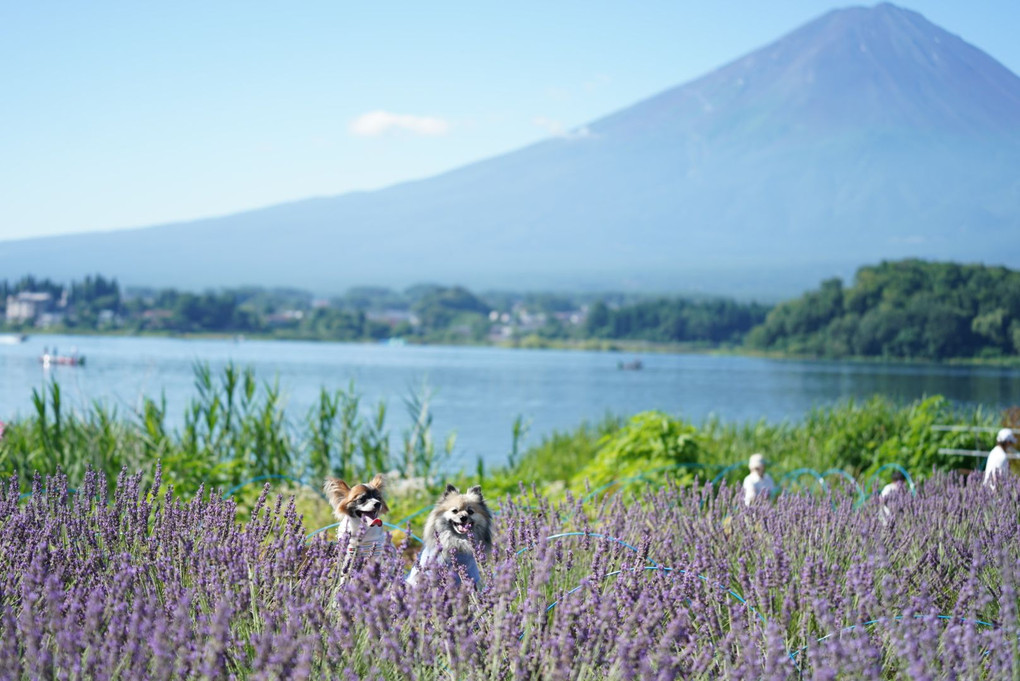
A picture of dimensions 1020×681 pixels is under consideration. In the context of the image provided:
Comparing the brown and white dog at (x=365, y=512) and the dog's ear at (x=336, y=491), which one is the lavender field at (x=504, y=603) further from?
the dog's ear at (x=336, y=491)

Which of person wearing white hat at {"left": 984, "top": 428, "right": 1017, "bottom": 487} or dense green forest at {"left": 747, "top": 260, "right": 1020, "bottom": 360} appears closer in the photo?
person wearing white hat at {"left": 984, "top": 428, "right": 1017, "bottom": 487}

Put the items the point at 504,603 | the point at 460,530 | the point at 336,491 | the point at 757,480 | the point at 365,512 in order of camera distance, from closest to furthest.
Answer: the point at 504,603 → the point at 460,530 → the point at 365,512 → the point at 336,491 → the point at 757,480

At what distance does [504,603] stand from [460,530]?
3.55 ft

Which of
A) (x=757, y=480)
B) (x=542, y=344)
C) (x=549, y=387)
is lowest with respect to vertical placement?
(x=549, y=387)

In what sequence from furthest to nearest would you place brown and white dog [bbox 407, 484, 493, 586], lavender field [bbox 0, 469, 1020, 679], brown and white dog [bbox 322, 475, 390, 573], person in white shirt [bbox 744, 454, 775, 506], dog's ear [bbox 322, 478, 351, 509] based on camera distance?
person in white shirt [bbox 744, 454, 775, 506] < dog's ear [bbox 322, 478, 351, 509] < brown and white dog [bbox 322, 475, 390, 573] < brown and white dog [bbox 407, 484, 493, 586] < lavender field [bbox 0, 469, 1020, 679]

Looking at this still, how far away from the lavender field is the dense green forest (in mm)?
65158

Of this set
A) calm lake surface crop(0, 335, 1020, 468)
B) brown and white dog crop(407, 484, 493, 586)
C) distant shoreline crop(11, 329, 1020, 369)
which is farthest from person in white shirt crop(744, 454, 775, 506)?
distant shoreline crop(11, 329, 1020, 369)

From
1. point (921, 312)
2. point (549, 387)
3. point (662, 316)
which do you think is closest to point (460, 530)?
point (549, 387)

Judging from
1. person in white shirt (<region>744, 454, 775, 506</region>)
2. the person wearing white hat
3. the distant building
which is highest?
the distant building

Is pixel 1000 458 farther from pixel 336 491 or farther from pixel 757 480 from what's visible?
pixel 336 491

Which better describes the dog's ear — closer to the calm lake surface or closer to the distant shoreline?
the calm lake surface

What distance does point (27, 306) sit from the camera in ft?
313

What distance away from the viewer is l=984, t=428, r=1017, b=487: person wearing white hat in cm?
623

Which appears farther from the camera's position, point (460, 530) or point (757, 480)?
point (757, 480)
